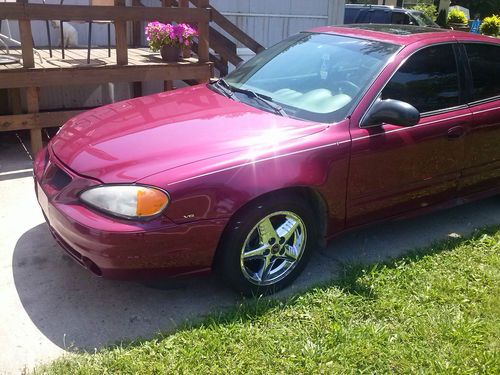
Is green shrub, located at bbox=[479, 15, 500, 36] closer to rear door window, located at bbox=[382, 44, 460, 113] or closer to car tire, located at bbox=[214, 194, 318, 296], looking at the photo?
rear door window, located at bbox=[382, 44, 460, 113]

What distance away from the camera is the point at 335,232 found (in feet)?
11.6

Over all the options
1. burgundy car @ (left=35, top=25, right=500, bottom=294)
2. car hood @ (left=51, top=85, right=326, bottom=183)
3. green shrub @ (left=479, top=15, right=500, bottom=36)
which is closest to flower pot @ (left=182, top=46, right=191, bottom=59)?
burgundy car @ (left=35, top=25, right=500, bottom=294)

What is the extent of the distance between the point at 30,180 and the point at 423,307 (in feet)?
12.5

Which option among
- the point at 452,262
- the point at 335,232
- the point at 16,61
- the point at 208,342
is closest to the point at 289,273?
the point at 335,232

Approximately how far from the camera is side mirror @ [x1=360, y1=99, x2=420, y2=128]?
3.29 m

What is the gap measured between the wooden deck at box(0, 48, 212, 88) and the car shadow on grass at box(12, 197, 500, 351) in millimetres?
1922

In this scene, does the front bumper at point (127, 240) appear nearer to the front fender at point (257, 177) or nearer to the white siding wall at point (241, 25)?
the front fender at point (257, 177)

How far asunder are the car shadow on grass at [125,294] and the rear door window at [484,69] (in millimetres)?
1284

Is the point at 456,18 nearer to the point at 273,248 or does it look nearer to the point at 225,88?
the point at 225,88

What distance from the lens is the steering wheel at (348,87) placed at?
3521 mm

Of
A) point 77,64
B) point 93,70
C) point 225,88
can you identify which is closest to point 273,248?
point 225,88

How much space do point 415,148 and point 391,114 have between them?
0.48 metres

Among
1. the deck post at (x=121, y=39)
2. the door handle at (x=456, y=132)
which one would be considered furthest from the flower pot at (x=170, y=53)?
the door handle at (x=456, y=132)

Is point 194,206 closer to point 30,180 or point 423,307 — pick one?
point 423,307
